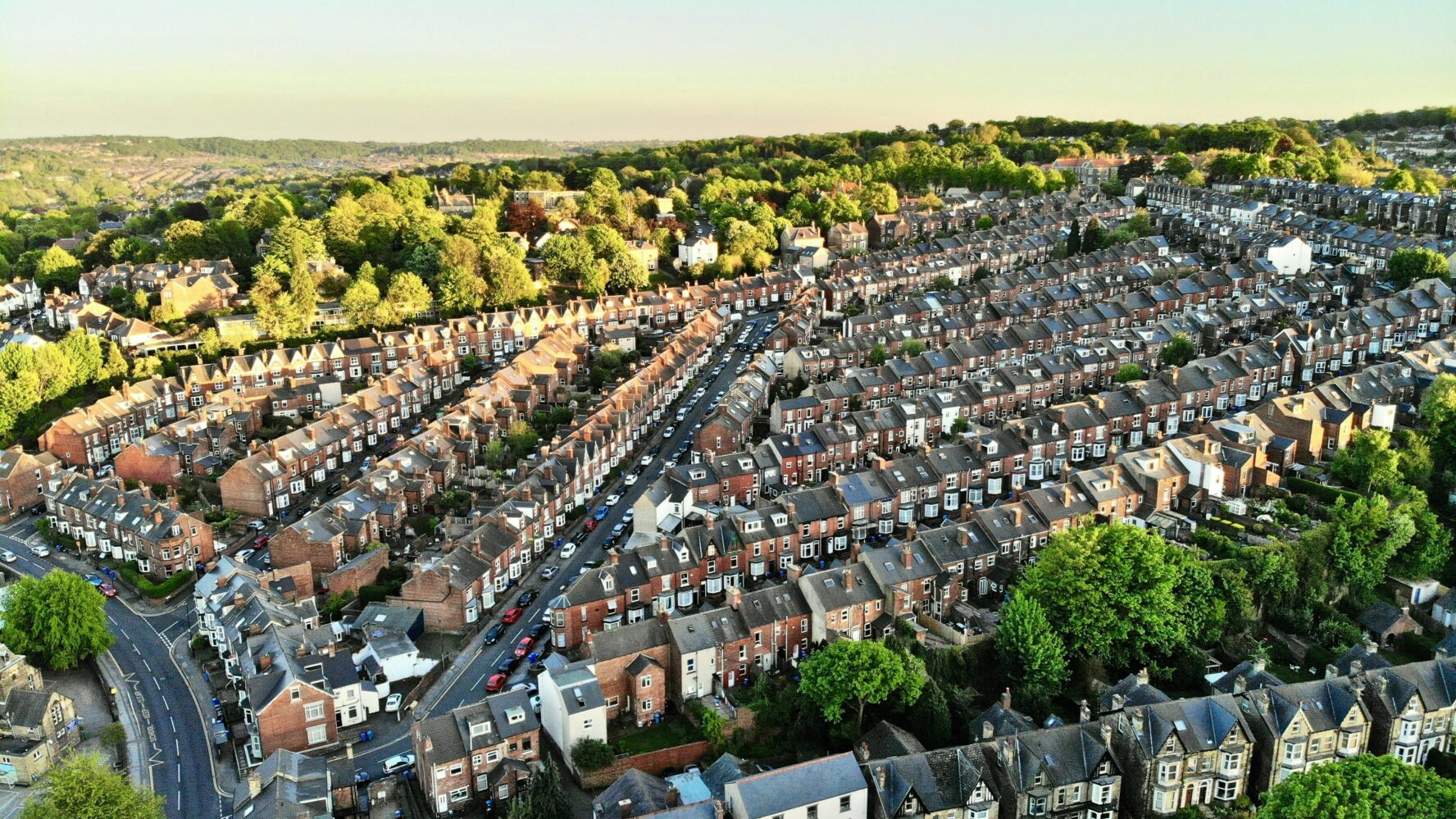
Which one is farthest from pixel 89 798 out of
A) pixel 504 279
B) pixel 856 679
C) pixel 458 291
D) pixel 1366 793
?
pixel 504 279

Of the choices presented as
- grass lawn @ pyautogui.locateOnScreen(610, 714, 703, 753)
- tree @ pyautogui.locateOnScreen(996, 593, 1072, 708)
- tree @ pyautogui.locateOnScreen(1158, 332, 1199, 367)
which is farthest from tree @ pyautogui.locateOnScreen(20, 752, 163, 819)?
tree @ pyautogui.locateOnScreen(1158, 332, 1199, 367)

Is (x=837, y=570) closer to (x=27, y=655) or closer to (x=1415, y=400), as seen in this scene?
(x=27, y=655)

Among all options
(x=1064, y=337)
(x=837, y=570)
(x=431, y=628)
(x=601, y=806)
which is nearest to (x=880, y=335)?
(x=1064, y=337)

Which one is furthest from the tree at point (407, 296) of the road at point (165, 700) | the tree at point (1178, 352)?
the tree at point (1178, 352)

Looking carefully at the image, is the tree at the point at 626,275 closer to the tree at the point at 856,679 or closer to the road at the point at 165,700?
the road at the point at 165,700

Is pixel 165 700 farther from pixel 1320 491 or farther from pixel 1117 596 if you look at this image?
pixel 1320 491

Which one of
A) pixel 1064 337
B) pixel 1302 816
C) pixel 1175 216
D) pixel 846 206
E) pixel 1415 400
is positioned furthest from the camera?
pixel 846 206
